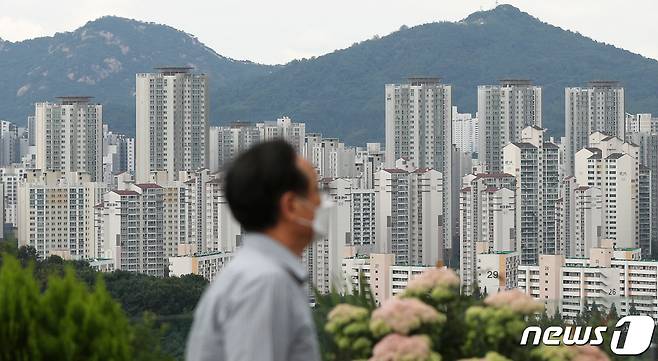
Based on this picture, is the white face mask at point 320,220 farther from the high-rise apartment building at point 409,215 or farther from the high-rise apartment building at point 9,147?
the high-rise apartment building at point 9,147

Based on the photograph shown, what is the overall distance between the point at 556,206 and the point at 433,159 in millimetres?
9925

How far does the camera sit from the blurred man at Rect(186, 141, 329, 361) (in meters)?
1.06

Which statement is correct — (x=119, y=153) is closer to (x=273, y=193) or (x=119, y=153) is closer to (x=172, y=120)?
(x=172, y=120)

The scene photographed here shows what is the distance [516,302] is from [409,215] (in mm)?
29308

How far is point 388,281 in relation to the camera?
79.2 ft

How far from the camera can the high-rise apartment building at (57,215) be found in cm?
3145

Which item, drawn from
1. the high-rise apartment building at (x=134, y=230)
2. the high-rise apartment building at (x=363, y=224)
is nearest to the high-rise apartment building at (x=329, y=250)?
the high-rise apartment building at (x=363, y=224)

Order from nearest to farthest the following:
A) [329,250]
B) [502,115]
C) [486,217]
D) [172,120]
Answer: [329,250] < [486,217] < [172,120] < [502,115]

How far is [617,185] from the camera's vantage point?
3145 centimetres

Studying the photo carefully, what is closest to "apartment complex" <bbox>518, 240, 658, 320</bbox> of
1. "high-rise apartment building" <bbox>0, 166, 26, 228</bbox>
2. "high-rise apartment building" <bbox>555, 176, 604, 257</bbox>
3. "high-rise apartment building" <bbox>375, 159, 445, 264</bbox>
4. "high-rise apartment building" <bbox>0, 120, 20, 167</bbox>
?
"high-rise apartment building" <bbox>555, 176, 604, 257</bbox>

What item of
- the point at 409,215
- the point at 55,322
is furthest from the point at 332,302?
the point at 409,215

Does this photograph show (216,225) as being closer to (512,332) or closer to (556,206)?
(556,206)

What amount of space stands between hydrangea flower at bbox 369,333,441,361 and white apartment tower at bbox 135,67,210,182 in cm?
3794

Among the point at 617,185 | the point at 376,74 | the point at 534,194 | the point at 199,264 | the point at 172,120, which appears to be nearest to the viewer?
the point at 199,264
